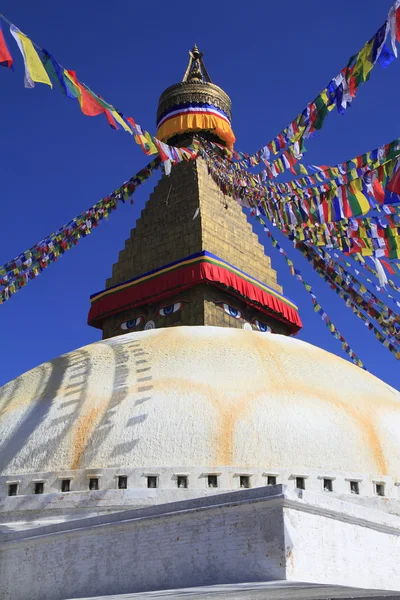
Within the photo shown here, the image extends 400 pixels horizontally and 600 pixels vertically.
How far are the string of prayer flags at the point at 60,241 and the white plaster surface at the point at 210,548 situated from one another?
6.34 m

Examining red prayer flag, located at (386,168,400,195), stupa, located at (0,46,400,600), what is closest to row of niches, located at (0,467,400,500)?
stupa, located at (0,46,400,600)

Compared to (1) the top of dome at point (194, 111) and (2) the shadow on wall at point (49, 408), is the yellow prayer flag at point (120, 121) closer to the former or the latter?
(2) the shadow on wall at point (49, 408)

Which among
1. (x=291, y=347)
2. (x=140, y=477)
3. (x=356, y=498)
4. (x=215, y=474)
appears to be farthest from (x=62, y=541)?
(x=291, y=347)

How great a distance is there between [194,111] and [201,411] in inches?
426

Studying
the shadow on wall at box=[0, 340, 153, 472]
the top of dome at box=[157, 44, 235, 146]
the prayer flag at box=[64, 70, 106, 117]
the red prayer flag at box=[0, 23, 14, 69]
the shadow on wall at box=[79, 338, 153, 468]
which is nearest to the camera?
the red prayer flag at box=[0, 23, 14, 69]

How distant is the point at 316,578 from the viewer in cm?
583

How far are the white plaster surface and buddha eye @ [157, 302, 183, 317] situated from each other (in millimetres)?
6975

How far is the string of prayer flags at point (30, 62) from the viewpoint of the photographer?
22.9ft

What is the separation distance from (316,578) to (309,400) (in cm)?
296

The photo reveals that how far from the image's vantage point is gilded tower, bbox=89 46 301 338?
1371 cm

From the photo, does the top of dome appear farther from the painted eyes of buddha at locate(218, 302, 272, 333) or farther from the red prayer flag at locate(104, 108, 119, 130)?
the red prayer flag at locate(104, 108, 119, 130)

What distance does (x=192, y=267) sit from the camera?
13.7m

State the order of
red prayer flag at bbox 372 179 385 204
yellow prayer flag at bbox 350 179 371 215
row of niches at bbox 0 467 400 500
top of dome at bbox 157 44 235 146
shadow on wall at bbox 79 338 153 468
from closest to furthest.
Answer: row of niches at bbox 0 467 400 500 < shadow on wall at bbox 79 338 153 468 < red prayer flag at bbox 372 179 385 204 < yellow prayer flag at bbox 350 179 371 215 < top of dome at bbox 157 44 235 146

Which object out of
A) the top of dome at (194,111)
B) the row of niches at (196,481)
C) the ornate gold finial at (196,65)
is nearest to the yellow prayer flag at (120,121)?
the row of niches at (196,481)
